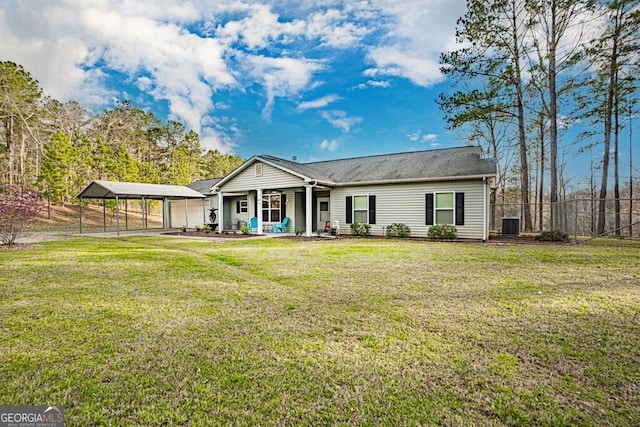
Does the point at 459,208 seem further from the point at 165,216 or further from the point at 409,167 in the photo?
the point at 165,216

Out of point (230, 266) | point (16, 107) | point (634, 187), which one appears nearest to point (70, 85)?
point (16, 107)

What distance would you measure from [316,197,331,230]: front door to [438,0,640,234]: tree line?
7529 millimetres

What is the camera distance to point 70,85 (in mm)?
26859

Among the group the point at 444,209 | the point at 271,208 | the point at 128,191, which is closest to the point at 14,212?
the point at 128,191

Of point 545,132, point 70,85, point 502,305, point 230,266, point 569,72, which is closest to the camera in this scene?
point 502,305

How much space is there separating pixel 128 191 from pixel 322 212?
1019cm

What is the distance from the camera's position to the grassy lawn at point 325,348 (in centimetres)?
202

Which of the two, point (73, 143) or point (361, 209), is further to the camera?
point (73, 143)

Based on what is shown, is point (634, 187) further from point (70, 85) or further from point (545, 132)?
point (70, 85)

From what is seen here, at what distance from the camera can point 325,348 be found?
2.88 m

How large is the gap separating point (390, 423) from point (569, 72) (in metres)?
18.7

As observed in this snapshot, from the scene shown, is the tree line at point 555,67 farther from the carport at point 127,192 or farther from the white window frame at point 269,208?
the carport at point 127,192

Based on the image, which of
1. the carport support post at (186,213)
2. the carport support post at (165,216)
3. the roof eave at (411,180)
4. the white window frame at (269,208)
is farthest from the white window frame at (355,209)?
the carport support post at (165,216)

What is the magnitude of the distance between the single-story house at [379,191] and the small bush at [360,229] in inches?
8.6
